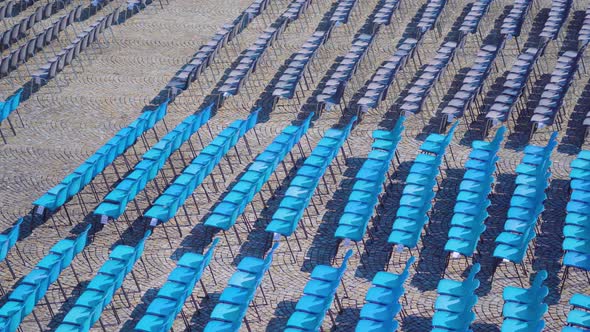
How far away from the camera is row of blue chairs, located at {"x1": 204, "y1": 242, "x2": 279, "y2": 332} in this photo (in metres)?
13.6

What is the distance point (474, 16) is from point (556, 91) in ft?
14.4

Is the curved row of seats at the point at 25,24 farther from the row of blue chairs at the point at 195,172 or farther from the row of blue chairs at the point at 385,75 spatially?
the row of blue chairs at the point at 385,75

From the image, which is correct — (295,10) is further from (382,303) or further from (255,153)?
(382,303)

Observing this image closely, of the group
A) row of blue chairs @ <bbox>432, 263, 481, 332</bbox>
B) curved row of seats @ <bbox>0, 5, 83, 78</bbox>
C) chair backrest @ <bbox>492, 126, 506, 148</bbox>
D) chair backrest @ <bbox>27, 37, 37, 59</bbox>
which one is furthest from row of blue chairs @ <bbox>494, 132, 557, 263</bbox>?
chair backrest @ <bbox>27, 37, 37, 59</bbox>

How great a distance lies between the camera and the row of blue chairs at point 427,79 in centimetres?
1972

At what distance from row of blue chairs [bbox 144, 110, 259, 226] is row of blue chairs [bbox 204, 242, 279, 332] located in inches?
71.8

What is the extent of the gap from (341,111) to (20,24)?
857 centimetres

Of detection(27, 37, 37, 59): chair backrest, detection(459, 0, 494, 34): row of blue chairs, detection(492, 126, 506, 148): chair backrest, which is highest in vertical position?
detection(459, 0, 494, 34): row of blue chairs

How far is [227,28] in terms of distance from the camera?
23.8m

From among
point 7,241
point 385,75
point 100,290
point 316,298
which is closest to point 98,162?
point 7,241

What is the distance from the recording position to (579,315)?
13.7 m

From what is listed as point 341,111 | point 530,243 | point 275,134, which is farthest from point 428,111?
point 530,243

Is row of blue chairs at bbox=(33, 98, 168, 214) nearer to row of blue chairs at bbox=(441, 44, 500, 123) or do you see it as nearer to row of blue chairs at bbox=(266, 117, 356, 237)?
row of blue chairs at bbox=(266, 117, 356, 237)

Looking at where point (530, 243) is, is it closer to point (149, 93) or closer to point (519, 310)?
point (519, 310)
